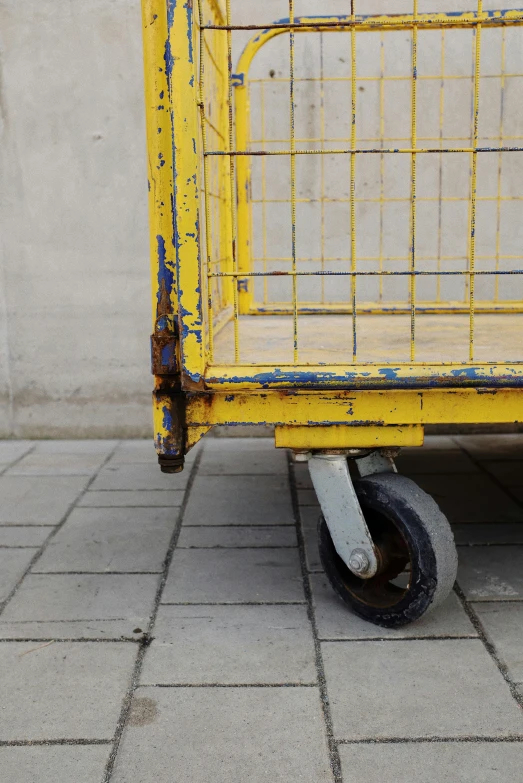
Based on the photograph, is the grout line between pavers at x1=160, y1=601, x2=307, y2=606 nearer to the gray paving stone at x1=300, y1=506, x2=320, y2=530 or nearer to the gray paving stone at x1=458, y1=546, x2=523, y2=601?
the gray paving stone at x1=458, y1=546, x2=523, y2=601

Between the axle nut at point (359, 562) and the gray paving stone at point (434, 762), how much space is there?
595mm

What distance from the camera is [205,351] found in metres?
2.28

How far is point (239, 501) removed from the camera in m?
3.79

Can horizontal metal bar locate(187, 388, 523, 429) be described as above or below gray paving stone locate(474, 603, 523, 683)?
above

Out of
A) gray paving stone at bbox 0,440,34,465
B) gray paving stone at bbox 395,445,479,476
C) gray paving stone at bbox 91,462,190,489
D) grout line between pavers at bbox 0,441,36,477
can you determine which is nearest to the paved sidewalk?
gray paving stone at bbox 91,462,190,489

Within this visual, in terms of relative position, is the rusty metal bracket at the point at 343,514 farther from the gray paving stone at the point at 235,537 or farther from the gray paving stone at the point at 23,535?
the gray paving stone at the point at 23,535

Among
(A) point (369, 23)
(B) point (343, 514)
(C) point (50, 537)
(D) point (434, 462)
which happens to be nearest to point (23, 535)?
(C) point (50, 537)

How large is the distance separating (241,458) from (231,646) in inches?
86.9

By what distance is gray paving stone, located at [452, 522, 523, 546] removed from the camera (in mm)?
3227

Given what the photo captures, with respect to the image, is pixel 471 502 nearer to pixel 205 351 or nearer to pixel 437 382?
pixel 437 382

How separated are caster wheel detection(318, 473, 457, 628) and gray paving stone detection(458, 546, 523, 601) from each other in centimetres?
38

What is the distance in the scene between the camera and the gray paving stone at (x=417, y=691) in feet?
6.42

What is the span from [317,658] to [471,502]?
167 centimetres

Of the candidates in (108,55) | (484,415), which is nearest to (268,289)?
(108,55)
